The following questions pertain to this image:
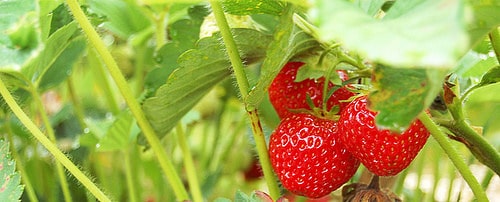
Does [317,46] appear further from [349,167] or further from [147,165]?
[147,165]

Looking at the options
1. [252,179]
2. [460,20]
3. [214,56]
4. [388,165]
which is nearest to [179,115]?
[214,56]

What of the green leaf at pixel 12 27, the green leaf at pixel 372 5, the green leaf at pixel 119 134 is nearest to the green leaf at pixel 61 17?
the green leaf at pixel 119 134

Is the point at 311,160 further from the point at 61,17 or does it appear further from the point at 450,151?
the point at 61,17

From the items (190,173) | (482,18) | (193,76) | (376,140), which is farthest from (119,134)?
(482,18)

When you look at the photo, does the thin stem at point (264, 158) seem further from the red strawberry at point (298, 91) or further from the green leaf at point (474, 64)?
the green leaf at point (474, 64)

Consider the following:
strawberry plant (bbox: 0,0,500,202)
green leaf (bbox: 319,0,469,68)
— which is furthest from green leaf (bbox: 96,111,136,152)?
green leaf (bbox: 319,0,469,68)
